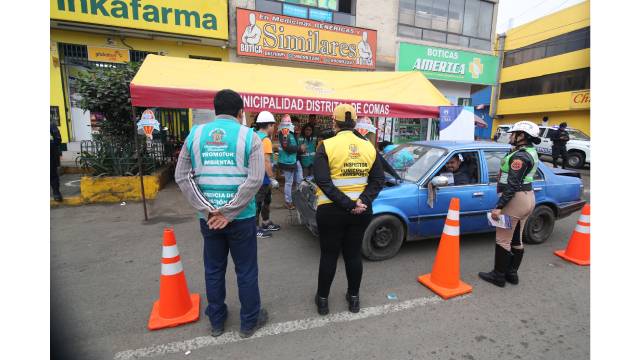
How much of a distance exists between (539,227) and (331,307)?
3.69 metres

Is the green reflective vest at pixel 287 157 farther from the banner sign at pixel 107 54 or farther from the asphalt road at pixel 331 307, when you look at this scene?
the banner sign at pixel 107 54

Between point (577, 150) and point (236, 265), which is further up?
point (577, 150)

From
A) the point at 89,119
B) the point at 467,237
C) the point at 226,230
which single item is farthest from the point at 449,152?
the point at 89,119

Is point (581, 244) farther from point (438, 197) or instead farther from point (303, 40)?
point (303, 40)

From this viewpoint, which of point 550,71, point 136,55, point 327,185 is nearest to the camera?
point 327,185

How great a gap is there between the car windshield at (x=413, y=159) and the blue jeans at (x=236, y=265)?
247 cm

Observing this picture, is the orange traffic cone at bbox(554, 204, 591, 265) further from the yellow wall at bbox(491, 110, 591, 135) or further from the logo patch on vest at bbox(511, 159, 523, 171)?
the yellow wall at bbox(491, 110, 591, 135)

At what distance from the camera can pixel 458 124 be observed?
21.3 feet

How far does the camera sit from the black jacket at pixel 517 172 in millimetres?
3141

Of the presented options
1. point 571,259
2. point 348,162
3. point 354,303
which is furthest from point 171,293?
point 571,259

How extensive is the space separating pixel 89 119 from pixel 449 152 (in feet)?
38.8

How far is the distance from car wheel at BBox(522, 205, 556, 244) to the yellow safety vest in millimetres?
3410

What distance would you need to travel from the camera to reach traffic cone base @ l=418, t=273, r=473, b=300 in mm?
3246

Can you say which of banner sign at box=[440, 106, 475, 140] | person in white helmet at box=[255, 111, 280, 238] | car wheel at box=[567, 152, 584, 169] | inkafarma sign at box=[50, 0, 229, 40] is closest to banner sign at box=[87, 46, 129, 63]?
inkafarma sign at box=[50, 0, 229, 40]
